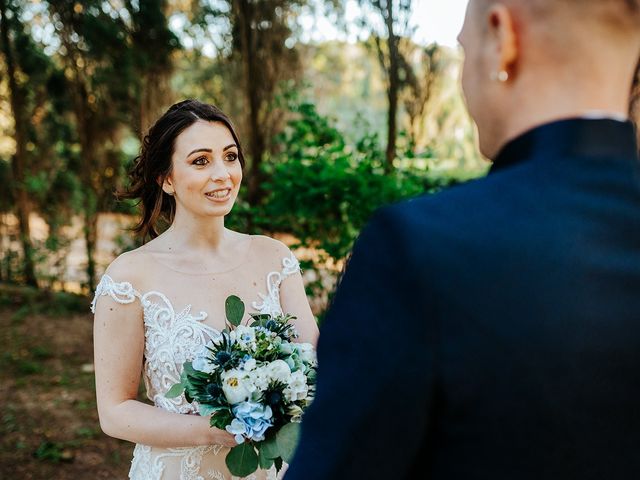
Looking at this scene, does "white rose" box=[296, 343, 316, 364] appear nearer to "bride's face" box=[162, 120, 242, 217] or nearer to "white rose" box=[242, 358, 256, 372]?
"white rose" box=[242, 358, 256, 372]

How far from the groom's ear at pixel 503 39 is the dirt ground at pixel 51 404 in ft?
15.3

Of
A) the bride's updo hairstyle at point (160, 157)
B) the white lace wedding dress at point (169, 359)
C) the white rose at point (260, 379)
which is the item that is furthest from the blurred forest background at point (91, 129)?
the white rose at point (260, 379)

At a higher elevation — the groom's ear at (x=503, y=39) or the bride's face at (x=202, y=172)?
the groom's ear at (x=503, y=39)

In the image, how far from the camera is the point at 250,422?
1716mm

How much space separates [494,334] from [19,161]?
902 centimetres

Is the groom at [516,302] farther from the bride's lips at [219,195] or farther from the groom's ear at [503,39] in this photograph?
the bride's lips at [219,195]

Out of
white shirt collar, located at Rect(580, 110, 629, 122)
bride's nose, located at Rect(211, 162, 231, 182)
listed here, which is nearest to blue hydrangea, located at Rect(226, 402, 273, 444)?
bride's nose, located at Rect(211, 162, 231, 182)

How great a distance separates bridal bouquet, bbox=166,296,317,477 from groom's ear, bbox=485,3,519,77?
4.11ft

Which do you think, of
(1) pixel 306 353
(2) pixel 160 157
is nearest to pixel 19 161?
(2) pixel 160 157

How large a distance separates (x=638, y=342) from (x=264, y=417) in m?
1.23

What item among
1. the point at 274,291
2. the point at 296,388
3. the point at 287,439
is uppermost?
the point at 274,291

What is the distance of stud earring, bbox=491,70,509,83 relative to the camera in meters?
0.77

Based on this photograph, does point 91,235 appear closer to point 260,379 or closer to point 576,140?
point 260,379

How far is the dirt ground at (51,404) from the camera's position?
465 cm
